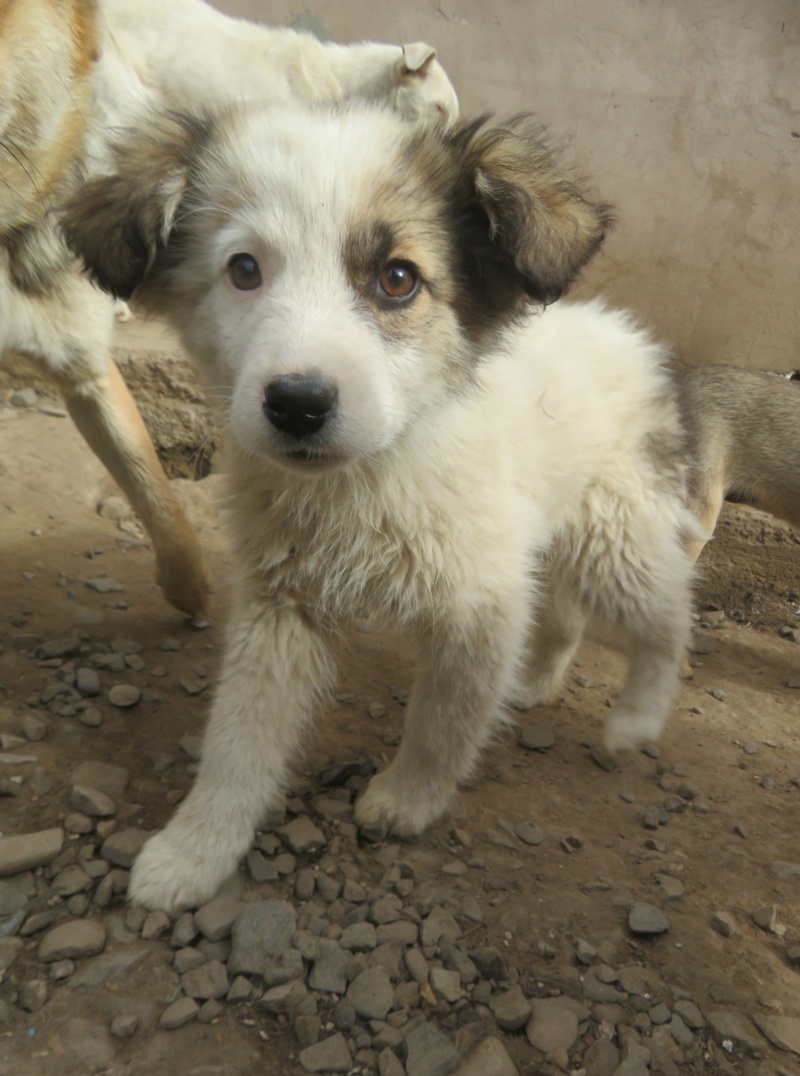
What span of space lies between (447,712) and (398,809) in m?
0.30

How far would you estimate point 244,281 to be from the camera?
201cm

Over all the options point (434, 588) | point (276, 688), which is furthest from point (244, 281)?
point (276, 688)

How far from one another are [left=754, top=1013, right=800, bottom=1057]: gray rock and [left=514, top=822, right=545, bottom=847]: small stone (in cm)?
70

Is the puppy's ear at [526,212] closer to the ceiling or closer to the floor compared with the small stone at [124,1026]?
closer to the ceiling

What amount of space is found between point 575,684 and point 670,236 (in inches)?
102

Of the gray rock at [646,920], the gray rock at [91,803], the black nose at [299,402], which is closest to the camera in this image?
the black nose at [299,402]

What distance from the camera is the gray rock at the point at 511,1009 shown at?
6.18 ft

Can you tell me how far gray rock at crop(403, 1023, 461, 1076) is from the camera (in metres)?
1.77

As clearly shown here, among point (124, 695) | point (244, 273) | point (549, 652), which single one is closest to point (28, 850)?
point (124, 695)

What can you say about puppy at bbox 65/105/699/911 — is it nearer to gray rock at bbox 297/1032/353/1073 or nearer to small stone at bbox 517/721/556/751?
gray rock at bbox 297/1032/353/1073

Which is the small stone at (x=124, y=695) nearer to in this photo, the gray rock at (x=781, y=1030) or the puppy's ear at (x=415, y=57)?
the gray rock at (x=781, y=1030)

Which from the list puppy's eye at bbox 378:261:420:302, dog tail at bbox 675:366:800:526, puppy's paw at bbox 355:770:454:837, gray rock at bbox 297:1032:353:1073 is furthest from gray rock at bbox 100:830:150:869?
dog tail at bbox 675:366:800:526

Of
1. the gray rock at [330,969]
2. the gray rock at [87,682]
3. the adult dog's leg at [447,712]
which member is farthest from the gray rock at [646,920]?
the gray rock at [87,682]

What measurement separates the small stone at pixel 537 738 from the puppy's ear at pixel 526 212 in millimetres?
1609
